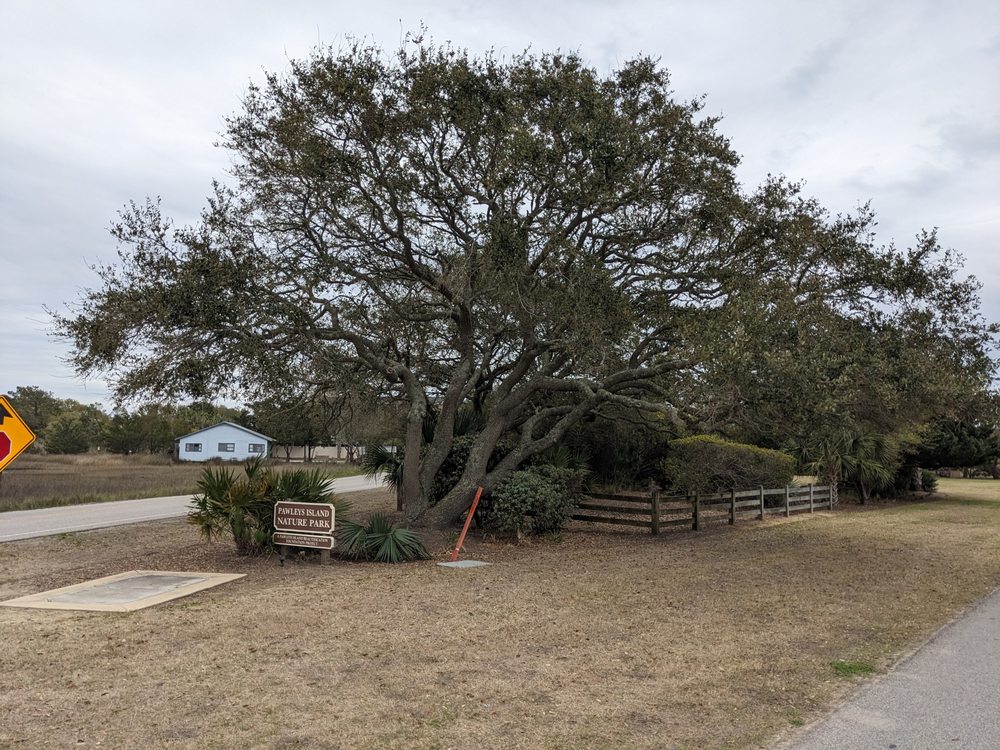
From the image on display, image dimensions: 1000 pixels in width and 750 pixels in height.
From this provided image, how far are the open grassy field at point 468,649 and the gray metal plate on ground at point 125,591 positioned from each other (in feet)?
1.18

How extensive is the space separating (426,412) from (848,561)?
8955mm

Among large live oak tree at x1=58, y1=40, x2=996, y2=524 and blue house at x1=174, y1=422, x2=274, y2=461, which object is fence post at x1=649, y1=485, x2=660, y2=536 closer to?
large live oak tree at x1=58, y1=40, x2=996, y2=524

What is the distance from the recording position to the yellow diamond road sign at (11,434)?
7.13 metres

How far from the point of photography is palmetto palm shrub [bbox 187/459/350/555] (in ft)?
39.8

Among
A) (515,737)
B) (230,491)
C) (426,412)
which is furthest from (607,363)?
(515,737)

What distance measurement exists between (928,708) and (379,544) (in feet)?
28.6

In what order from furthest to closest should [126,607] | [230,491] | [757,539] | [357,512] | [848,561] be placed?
[357,512], [757,539], [848,561], [230,491], [126,607]

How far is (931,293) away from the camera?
1448 cm

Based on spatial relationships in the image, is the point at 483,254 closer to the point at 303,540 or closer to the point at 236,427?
the point at 303,540

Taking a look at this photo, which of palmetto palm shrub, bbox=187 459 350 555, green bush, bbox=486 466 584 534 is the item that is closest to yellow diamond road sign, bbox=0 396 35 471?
palmetto palm shrub, bbox=187 459 350 555

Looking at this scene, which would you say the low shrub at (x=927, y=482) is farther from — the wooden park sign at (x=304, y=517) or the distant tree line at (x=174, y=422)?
the wooden park sign at (x=304, y=517)

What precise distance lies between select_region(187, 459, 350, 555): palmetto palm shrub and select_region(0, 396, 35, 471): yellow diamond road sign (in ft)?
15.7

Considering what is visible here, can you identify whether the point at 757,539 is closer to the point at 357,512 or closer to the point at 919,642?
the point at 919,642

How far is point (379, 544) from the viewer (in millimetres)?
12719
